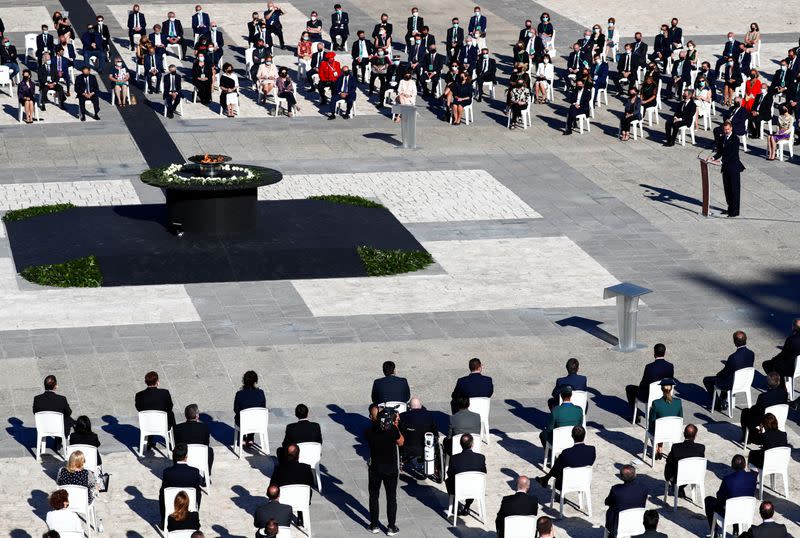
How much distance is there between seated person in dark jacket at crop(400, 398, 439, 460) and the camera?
17.6 m

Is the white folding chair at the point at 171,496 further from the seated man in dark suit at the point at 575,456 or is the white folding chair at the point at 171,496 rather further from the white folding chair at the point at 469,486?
the seated man in dark suit at the point at 575,456

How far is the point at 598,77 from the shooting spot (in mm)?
40281

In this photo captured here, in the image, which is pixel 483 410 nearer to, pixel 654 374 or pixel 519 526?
pixel 654 374

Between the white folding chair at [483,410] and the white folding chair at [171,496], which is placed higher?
the white folding chair at [171,496]

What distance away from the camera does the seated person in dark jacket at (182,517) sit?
14828 mm

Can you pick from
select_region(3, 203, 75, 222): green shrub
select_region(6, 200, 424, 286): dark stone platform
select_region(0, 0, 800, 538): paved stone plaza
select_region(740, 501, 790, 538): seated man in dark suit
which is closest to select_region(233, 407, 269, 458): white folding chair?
select_region(0, 0, 800, 538): paved stone plaza

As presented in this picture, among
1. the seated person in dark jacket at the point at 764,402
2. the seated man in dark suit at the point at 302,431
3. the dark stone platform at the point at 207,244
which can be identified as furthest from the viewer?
the dark stone platform at the point at 207,244

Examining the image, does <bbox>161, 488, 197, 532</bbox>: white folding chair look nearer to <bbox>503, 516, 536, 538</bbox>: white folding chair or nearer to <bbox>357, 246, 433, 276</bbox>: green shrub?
<bbox>503, 516, 536, 538</bbox>: white folding chair

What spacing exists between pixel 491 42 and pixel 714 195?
16634mm

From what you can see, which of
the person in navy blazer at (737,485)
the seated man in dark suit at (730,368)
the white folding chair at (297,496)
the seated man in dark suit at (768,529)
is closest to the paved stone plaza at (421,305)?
the seated man in dark suit at (730,368)

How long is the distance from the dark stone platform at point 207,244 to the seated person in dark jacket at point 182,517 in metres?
11.0

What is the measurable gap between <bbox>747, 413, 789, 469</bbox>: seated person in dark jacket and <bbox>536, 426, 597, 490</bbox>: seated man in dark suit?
202 centimetres

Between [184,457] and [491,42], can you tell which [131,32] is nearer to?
[491,42]

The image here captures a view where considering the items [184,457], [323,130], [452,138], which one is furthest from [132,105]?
[184,457]
